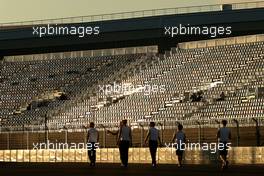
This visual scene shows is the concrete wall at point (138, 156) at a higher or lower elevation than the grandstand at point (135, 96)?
lower

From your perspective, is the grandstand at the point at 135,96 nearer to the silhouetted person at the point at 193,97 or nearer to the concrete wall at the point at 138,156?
the concrete wall at the point at 138,156

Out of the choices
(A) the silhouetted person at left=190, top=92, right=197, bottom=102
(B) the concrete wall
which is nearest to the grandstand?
(B) the concrete wall

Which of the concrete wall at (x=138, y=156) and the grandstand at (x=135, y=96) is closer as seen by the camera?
the concrete wall at (x=138, y=156)

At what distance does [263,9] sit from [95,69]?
14.9 meters

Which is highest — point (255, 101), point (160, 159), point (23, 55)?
point (23, 55)

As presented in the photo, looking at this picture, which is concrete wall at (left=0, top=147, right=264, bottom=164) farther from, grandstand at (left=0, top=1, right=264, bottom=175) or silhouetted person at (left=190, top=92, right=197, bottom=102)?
silhouetted person at (left=190, top=92, right=197, bottom=102)

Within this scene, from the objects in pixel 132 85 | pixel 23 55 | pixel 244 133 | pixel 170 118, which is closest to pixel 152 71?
pixel 132 85

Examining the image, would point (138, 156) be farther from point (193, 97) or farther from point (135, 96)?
point (135, 96)

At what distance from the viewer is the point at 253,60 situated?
57.4m

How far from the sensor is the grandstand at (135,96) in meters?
43.2

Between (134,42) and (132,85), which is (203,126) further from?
(134,42)

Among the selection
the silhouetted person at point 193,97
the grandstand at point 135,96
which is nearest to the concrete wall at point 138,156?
the grandstand at point 135,96

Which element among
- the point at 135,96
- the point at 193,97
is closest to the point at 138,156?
the point at 193,97

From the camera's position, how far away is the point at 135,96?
58531 mm
